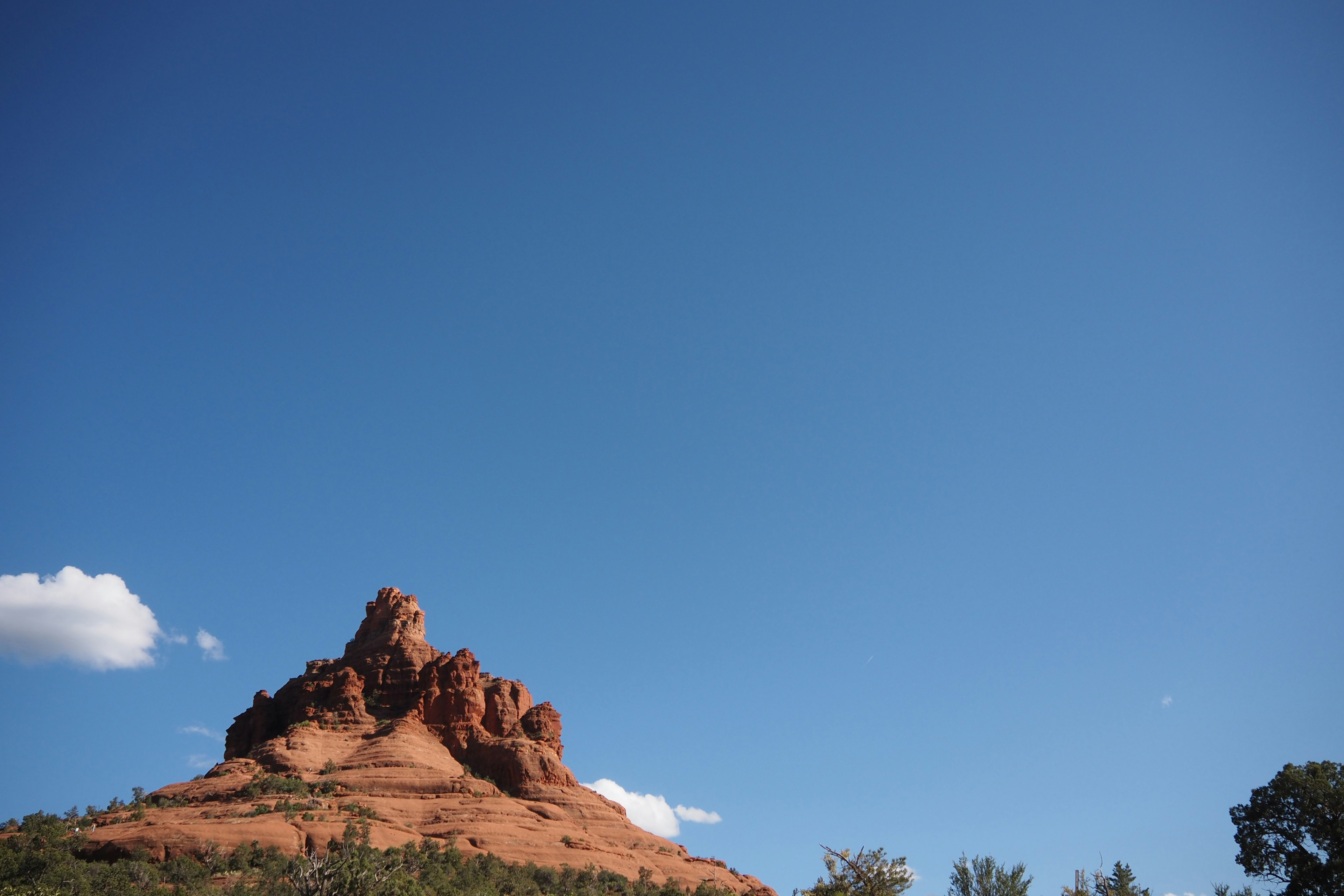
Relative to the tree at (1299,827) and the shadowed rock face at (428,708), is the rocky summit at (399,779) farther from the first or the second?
the tree at (1299,827)

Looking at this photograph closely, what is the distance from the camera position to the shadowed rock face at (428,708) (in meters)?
86.3

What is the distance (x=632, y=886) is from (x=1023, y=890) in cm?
3353

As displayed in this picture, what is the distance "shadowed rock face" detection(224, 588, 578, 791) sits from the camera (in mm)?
86312

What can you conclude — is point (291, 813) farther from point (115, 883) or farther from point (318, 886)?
point (318, 886)

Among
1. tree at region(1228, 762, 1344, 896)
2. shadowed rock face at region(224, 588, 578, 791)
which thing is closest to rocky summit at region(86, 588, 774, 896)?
shadowed rock face at region(224, 588, 578, 791)

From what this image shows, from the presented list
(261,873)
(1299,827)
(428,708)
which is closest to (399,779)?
(428,708)

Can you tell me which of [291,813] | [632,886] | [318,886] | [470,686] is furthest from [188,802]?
[318,886]

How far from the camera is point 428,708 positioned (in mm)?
90375

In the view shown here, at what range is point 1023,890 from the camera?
137 ft

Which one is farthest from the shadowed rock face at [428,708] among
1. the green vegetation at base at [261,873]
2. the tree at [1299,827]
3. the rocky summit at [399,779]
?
the tree at [1299,827]

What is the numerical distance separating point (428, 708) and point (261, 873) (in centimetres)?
3695

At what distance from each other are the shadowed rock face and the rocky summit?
0.51 feet

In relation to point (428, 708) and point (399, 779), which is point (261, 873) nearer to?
point (399, 779)

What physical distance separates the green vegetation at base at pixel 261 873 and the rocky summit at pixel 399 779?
5.82 ft
